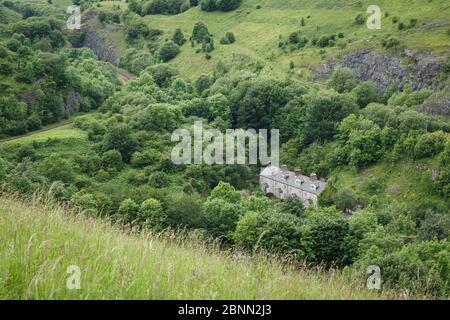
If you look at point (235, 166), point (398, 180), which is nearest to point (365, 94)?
point (398, 180)

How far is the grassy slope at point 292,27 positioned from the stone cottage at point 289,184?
2624cm

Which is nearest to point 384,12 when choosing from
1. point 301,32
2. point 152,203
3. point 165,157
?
point 301,32

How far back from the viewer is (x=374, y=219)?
144 ft

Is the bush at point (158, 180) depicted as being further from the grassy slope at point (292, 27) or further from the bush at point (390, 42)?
the bush at point (390, 42)

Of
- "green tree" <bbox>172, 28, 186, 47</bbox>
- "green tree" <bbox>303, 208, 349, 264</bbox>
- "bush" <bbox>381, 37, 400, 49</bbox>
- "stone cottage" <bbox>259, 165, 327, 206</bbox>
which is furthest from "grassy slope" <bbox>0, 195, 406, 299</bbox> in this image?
"green tree" <bbox>172, 28, 186, 47</bbox>

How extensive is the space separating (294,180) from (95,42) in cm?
8003

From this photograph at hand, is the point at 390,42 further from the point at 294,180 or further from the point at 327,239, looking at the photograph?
the point at 327,239

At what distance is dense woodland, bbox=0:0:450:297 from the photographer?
39.1 m

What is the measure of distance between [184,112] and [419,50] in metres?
34.6

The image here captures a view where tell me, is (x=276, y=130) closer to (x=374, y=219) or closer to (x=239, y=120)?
(x=239, y=120)

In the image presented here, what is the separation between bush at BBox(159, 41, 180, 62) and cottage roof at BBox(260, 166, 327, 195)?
1905 inches

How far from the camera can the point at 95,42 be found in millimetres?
127312

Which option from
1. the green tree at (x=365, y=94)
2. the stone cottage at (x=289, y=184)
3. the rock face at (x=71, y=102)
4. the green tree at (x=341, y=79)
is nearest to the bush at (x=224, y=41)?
the green tree at (x=341, y=79)
